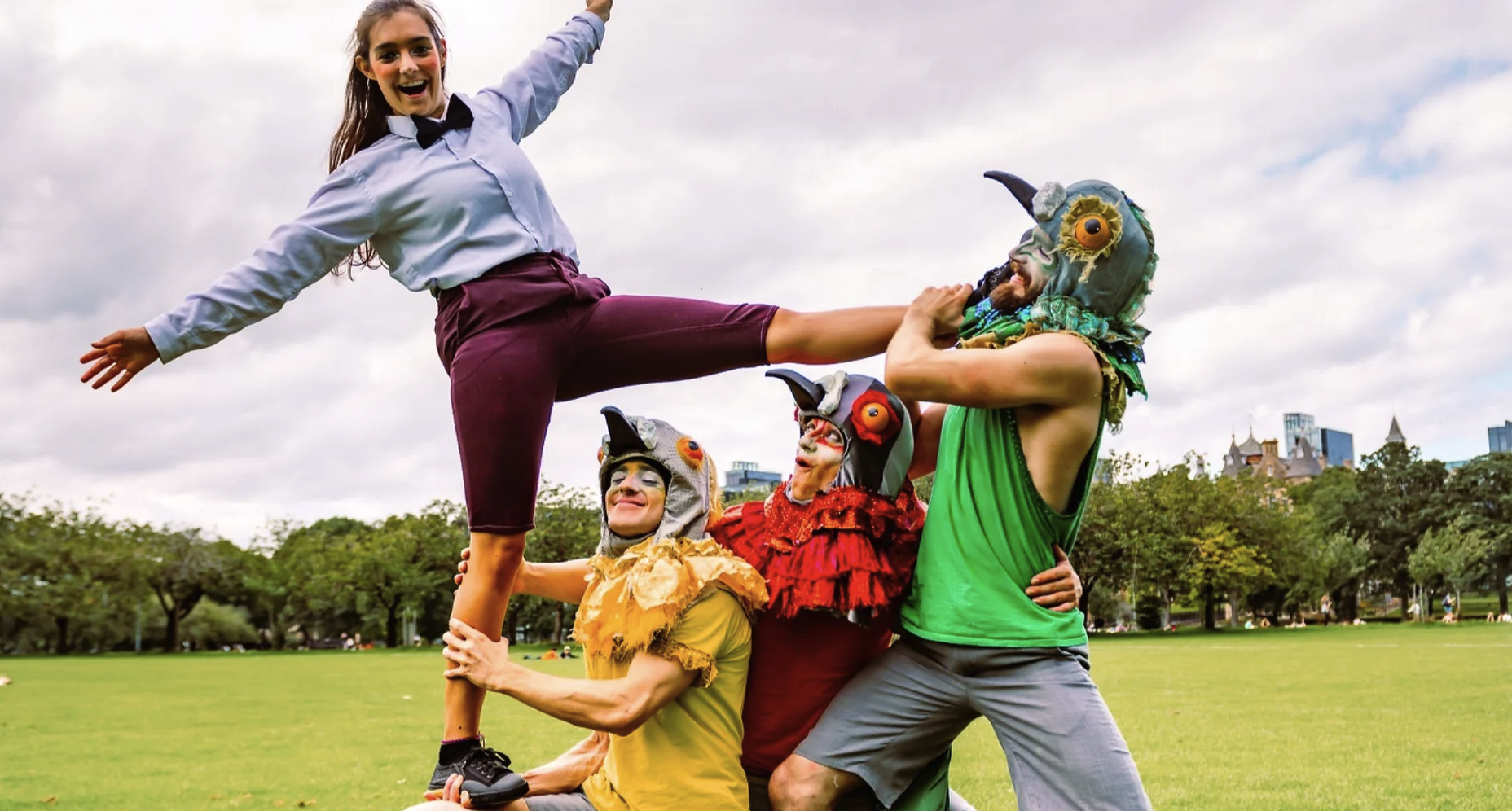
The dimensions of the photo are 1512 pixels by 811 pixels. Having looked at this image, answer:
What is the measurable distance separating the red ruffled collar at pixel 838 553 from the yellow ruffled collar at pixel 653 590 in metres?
0.09

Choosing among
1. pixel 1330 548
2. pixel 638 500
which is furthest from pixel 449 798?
pixel 1330 548

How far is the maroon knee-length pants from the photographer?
140 inches

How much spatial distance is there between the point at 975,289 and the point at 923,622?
93cm

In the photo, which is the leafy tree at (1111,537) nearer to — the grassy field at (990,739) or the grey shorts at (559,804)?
the grassy field at (990,739)

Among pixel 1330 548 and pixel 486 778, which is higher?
pixel 1330 548

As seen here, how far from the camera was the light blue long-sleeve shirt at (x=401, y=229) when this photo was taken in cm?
356

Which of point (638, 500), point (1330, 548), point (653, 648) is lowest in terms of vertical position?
point (653, 648)

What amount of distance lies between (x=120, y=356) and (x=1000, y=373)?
240cm

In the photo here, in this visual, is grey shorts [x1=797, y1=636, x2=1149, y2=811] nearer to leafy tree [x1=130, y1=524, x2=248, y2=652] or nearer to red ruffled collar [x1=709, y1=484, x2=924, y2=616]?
red ruffled collar [x1=709, y1=484, x2=924, y2=616]

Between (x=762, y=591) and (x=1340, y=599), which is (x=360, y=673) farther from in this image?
(x=1340, y=599)

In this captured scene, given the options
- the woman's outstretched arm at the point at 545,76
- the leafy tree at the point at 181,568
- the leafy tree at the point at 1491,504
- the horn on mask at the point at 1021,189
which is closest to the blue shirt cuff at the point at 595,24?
the woman's outstretched arm at the point at 545,76

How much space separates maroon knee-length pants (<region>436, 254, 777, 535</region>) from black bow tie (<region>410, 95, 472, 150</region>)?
49cm

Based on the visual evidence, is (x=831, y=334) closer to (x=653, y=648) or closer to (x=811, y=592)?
(x=811, y=592)

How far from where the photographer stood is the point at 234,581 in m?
51.9
